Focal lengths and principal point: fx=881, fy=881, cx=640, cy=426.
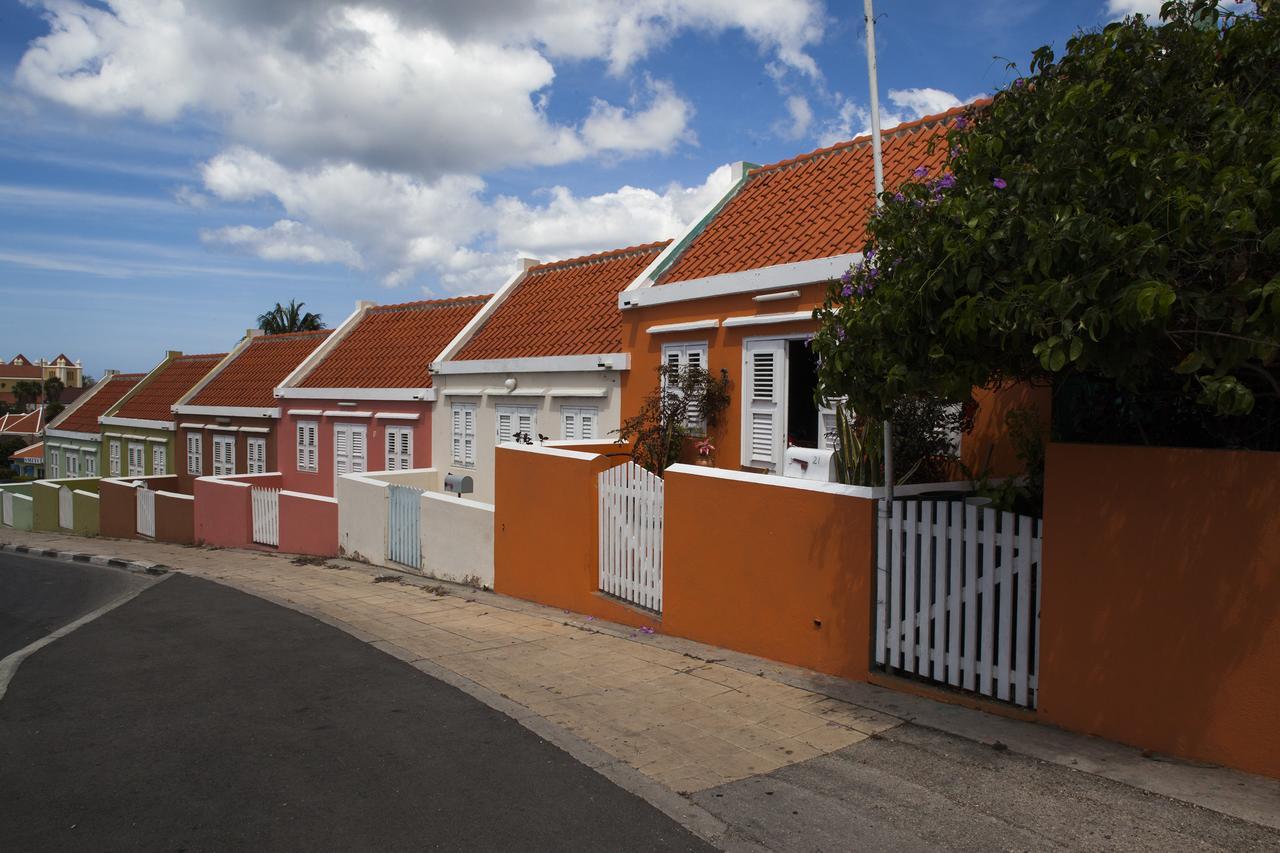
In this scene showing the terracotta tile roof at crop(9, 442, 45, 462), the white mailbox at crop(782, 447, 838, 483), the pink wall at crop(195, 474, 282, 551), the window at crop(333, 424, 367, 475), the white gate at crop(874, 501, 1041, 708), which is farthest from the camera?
the terracotta tile roof at crop(9, 442, 45, 462)

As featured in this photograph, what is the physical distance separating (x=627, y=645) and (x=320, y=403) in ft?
54.0

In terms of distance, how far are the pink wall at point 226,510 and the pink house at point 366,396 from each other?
1.78 m

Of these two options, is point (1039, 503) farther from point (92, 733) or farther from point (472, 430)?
point (472, 430)

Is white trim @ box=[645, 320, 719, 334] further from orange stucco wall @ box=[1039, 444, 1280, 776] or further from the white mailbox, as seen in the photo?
orange stucco wall @ box=[1039, 444, 1280, 776]

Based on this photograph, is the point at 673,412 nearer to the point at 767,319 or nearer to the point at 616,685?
the point at 767,319

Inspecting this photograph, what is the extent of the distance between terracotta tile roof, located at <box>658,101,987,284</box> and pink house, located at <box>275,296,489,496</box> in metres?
8.35

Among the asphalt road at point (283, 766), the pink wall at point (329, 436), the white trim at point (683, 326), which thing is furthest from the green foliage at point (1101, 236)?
the pink wall at point (329, 436)

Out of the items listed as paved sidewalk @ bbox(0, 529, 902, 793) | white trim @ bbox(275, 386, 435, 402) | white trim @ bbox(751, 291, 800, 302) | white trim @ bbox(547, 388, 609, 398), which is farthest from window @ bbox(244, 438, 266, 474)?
white trim @ bbox(751, 291, 800, 302)

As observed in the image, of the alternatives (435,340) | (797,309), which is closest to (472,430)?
(435,340)

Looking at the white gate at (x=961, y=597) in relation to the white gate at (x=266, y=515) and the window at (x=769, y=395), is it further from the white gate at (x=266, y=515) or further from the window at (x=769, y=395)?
the white gate at (x=266, y=515)

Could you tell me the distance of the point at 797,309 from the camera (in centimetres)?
1015

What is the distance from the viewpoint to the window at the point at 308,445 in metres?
22.8

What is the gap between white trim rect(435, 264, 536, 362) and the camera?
1831 centimetres

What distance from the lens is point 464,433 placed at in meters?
17.8
